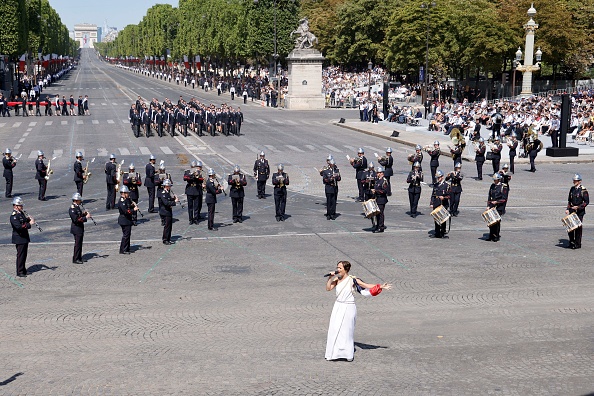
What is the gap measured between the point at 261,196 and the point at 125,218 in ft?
29.0

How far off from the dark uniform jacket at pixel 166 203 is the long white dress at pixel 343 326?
29.2 ft

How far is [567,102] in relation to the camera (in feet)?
123

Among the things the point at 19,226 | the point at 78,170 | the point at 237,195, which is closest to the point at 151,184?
the point at 78,170

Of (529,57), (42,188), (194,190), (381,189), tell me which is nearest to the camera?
(381,189)

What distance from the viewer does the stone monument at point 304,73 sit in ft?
226

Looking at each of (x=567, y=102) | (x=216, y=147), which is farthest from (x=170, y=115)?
(x=567, y=102)

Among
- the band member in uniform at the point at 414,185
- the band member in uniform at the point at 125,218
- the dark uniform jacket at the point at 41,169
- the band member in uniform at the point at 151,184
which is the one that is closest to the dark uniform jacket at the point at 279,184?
the band member in uniform at the point at 414,185

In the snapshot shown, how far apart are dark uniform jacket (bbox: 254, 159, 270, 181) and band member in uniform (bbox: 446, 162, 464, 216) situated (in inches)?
237

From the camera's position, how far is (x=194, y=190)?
2214 cm

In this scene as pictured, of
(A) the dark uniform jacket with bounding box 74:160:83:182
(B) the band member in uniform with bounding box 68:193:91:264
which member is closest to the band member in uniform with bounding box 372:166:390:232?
(B) the band member in uniform with bounding box 68:193:91:264

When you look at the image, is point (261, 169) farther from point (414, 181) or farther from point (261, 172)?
point (414, 181)

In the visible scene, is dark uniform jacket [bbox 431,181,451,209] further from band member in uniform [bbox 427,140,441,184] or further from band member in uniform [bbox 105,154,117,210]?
band member in uniform [bbox 105,154,117,210]

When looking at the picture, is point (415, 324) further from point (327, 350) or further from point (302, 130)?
point (302, 130)

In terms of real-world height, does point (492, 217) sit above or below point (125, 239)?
above
